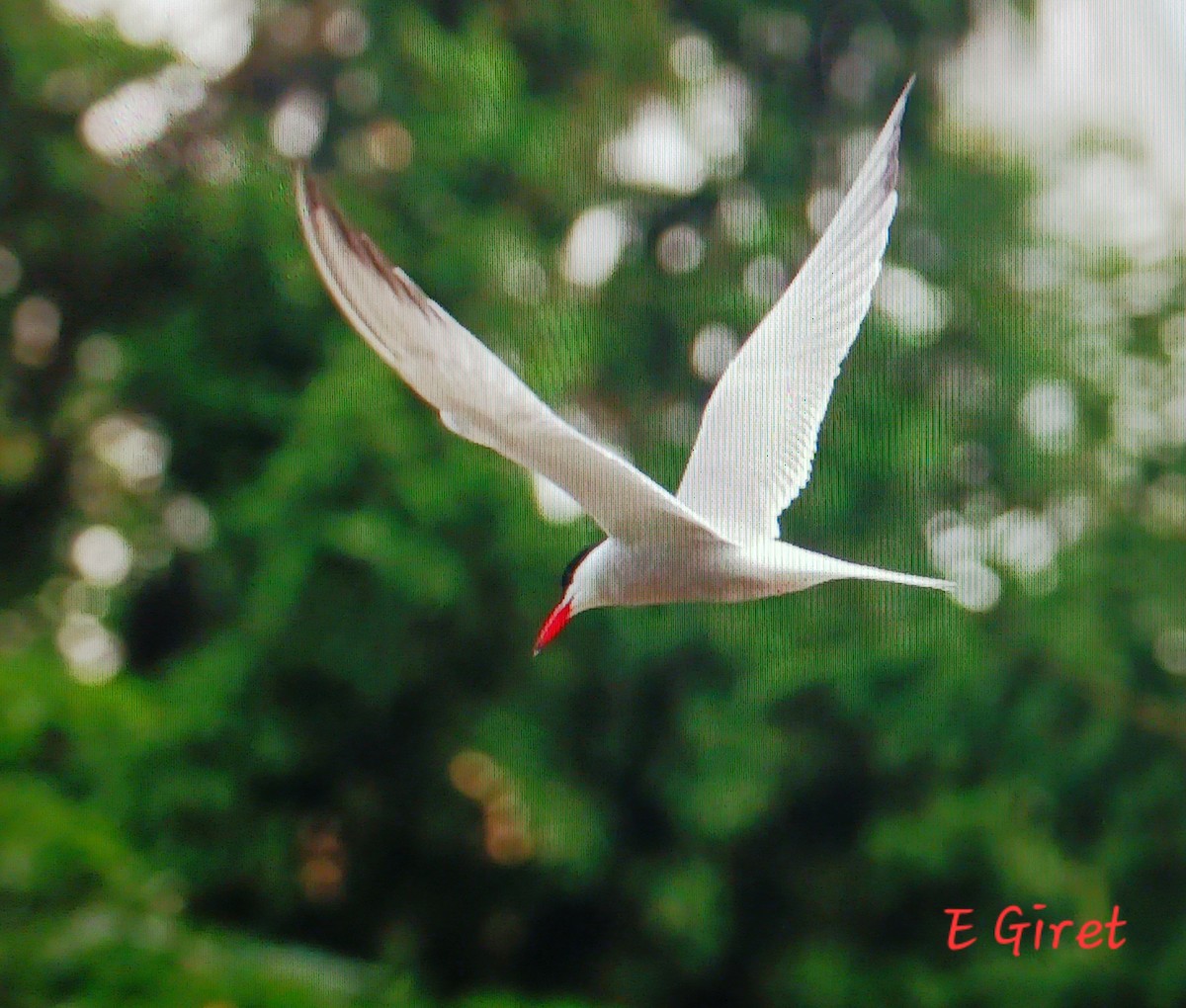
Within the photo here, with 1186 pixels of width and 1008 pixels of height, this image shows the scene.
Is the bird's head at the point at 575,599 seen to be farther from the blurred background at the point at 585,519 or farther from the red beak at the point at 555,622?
the blurred background at the point at 585,519

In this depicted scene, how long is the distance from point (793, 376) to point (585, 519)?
64 centimetres

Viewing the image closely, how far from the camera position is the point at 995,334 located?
152cm

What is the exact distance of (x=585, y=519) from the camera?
4.49ft

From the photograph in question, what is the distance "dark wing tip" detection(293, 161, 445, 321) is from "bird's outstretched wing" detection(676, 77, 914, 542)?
0.64 ft

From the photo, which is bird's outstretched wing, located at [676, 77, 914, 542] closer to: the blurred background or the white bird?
the white bird

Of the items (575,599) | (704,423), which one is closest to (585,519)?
(704,423)

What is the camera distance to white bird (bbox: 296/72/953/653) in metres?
0.51

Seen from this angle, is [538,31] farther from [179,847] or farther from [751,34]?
[179,847]

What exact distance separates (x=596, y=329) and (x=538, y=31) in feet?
1.16

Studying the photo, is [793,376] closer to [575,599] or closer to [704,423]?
[704,423]

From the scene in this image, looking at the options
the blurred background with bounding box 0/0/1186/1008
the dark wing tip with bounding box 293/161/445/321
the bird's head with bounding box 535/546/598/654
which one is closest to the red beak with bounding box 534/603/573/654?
the bird's head with bounding box 535/546/598/654

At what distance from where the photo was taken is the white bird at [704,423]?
508 millimetres

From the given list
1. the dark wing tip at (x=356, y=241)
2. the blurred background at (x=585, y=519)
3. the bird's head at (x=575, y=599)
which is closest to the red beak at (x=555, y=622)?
the bird's head at (x=575, y=599)

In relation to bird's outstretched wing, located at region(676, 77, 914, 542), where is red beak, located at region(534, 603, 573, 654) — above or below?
below
